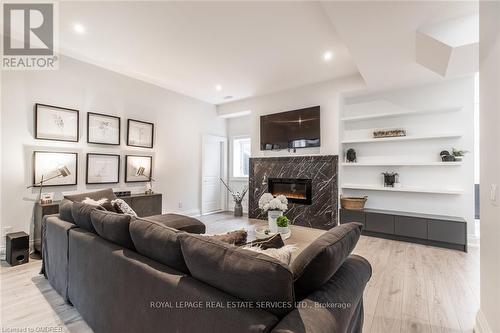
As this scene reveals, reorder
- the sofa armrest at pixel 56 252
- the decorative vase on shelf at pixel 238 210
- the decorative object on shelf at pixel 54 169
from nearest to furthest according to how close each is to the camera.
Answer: the sofa armrest at pixel 56 252 < the decorative object on shelf at pixel 54 169 < the decorative vase on shelf at pixel 238 210

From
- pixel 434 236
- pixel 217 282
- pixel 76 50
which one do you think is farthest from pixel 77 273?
pixel 434 236

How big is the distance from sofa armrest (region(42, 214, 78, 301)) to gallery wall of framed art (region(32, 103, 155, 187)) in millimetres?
1506

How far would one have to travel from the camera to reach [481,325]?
5.59 feet

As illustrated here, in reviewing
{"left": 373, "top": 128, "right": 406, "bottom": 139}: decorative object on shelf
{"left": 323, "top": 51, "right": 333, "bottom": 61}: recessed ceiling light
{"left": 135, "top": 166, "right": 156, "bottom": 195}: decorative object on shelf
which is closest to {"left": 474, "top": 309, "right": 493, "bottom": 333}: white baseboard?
{"left": 373, "top": 128, "right": 406, "bottom": 139}: decorative object on shelf

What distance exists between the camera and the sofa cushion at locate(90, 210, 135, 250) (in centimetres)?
Answer: 157

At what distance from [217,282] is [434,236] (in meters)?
4.09

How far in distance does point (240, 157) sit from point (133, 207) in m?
3.34

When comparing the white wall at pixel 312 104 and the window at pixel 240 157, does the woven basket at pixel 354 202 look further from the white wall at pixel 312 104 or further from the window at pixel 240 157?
the window at pixel 240 157

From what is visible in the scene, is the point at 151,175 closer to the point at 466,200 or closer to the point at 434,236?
the point at 434,236

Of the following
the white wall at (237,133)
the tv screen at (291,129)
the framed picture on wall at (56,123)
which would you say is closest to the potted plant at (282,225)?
the tv screen at (291,129)

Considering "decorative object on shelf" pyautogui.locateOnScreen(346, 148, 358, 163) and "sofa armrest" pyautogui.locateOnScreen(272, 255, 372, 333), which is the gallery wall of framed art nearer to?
"decorative object on shelf" pyautogui.locateOnScreen(346, 148, 358, 163)

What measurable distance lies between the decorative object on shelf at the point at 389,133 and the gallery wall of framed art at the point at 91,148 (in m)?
4.44

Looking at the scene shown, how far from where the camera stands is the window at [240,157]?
6.82m

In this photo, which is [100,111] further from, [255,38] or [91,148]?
[255,38]
